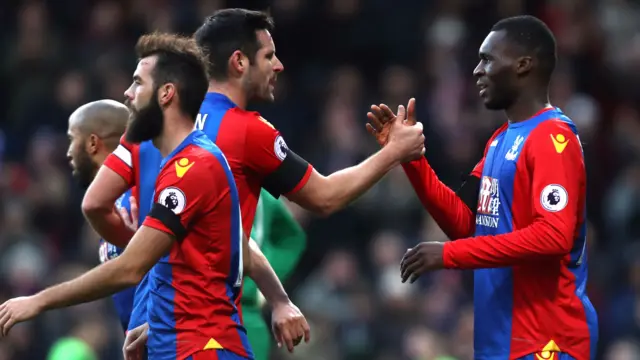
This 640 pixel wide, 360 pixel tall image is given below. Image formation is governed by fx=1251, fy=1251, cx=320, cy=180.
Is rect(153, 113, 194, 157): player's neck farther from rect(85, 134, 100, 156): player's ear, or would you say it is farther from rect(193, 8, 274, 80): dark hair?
rect(85, 134, 100, 156): player's ear

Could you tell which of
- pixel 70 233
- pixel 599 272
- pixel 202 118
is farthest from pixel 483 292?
pixel 70 233

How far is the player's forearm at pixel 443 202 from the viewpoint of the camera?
5949 millimetres

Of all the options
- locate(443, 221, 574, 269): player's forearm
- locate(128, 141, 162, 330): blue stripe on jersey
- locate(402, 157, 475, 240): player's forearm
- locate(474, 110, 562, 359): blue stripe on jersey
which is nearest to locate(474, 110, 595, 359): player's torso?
locate(474, 110, 562, 359): blue stripe on jersey

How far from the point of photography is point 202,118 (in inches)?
224

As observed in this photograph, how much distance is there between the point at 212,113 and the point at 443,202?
1179 mm

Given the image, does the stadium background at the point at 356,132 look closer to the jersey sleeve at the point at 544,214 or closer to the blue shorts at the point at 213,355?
the jersey sleeve at the point at 544,214

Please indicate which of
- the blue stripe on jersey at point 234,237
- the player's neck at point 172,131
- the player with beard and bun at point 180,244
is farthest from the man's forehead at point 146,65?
the blue stripe on jersey at point 234,237

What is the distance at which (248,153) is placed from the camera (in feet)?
18.3

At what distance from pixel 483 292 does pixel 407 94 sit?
7258 mm

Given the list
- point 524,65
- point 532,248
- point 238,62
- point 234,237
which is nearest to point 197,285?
point 234,237

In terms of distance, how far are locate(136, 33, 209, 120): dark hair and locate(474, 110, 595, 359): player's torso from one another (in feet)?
Answer: 4.64

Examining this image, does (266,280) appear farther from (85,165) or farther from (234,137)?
A: (85,165)

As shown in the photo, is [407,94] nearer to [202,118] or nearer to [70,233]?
[70,233]

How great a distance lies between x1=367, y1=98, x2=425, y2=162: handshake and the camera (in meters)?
5.80
